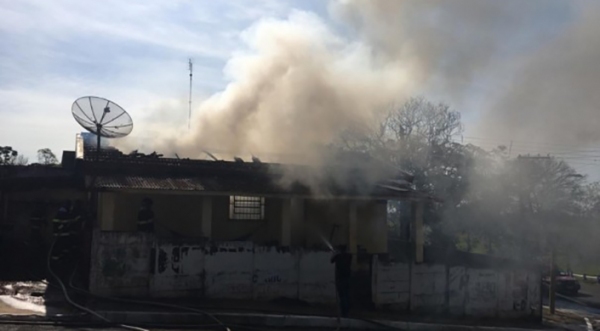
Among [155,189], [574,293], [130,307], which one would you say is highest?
[155,189]

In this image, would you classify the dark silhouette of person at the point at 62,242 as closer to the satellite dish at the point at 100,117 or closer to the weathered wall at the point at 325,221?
the satellite dish at the point at 100,117

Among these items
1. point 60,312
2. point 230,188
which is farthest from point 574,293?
point 60,312

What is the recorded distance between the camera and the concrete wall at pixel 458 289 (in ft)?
53.2

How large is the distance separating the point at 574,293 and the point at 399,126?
15916 millimetres

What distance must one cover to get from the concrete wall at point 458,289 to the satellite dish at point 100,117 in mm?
9509

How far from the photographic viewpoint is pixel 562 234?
106ft

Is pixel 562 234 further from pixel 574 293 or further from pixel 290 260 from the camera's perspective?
pixel 290 260

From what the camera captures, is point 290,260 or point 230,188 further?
point 230,188

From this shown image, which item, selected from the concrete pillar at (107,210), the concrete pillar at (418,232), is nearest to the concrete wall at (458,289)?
the concrete pillar at (418,232)

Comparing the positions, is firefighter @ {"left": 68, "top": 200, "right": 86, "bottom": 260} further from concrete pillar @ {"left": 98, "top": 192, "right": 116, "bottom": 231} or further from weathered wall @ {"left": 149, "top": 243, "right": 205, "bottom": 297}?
weathered wall @ {"left": 149, "top": 243, "right": 205, "bottom": 297}

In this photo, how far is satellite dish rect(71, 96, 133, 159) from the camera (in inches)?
750

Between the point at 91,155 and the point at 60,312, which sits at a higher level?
the point at 91,155

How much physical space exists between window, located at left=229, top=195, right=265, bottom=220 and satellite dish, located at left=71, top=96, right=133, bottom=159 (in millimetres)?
4260

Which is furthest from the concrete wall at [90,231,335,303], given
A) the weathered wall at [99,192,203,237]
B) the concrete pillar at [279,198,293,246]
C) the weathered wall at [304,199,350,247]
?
the weathered wall at [304,199,350,247]
